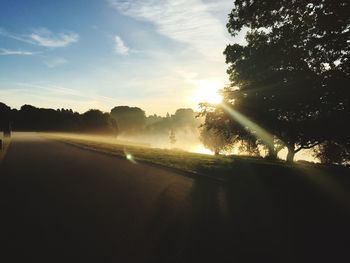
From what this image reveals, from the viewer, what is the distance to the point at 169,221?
22.9 ft

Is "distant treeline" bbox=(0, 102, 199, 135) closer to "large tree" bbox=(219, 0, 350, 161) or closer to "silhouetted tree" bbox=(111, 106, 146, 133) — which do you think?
"silhouetted tree" bbox=(111, 106, 146, 133)

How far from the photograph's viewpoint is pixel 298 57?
17.0 m

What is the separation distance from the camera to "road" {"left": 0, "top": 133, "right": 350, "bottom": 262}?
5387 millimetres

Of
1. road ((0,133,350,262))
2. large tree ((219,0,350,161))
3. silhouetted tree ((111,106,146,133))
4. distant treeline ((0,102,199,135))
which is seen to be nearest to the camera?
road ((0,133,350,262))

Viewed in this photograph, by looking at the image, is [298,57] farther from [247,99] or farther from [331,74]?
[247,99]

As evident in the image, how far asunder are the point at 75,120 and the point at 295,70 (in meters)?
90.2

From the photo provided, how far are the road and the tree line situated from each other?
7.29 meters

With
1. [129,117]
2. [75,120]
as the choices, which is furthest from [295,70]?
[129,117]

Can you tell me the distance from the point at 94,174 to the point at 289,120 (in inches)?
585

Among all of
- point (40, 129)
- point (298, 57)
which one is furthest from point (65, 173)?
point (40, 129)

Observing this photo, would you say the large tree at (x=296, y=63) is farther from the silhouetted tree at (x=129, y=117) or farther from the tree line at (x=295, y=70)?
the silhouetted tree at (x=129, y=117)

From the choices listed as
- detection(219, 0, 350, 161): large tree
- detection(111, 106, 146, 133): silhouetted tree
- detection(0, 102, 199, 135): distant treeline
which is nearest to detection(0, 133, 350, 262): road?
detection(219, 0, 350, 161): large tree

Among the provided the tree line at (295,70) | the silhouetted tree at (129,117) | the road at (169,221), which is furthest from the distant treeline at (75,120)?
the road at (169,221)

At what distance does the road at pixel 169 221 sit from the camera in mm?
5387
